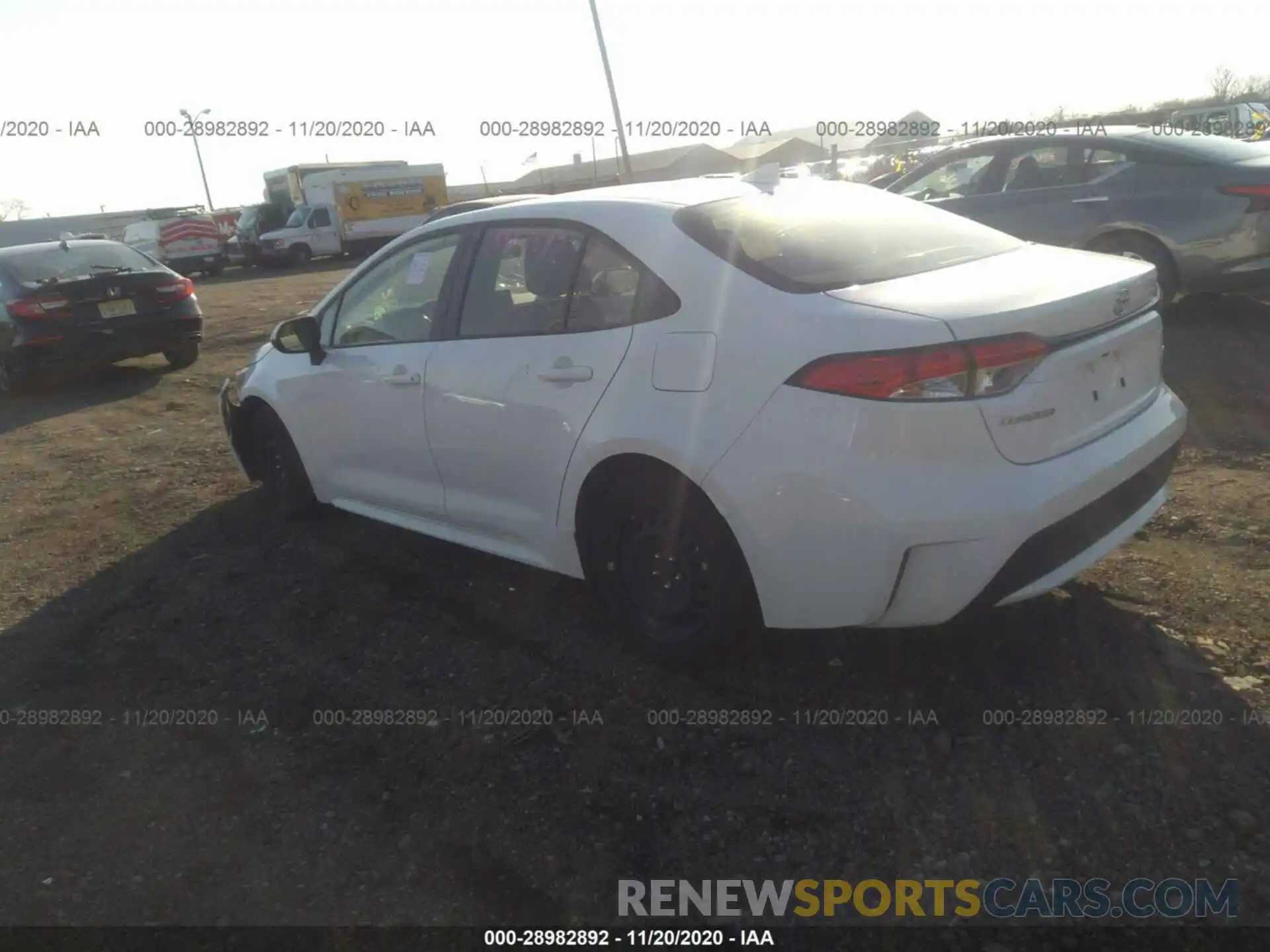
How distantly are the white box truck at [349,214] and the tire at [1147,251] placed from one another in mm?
25864

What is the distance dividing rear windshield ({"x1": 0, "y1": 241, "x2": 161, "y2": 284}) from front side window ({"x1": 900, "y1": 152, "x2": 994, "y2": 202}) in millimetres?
7618

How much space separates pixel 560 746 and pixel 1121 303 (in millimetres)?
2211

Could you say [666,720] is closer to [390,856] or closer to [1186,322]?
[390,856]

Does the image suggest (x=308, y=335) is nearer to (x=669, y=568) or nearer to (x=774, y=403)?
(x=669, y=568)

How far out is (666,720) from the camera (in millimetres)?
3203

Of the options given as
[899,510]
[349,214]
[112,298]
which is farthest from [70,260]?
[349,214]

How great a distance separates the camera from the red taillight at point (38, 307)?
9375mm

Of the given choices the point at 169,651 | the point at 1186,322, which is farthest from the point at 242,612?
the point at 1186,322

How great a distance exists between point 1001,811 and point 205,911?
2.06 meters

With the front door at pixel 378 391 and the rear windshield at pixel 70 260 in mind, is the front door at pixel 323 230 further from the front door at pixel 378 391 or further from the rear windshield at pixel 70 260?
the front door at pixel 378 391

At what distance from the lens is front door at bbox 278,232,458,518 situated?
13.6 feet

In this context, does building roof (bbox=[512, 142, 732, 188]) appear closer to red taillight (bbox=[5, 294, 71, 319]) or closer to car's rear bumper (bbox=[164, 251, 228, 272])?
car's rear bumper (bbox=[164, 251, 228, 272])

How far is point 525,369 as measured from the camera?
3.58 m

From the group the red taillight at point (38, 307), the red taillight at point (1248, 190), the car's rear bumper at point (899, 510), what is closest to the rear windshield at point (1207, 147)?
the red taillight at point (1248, 190)
